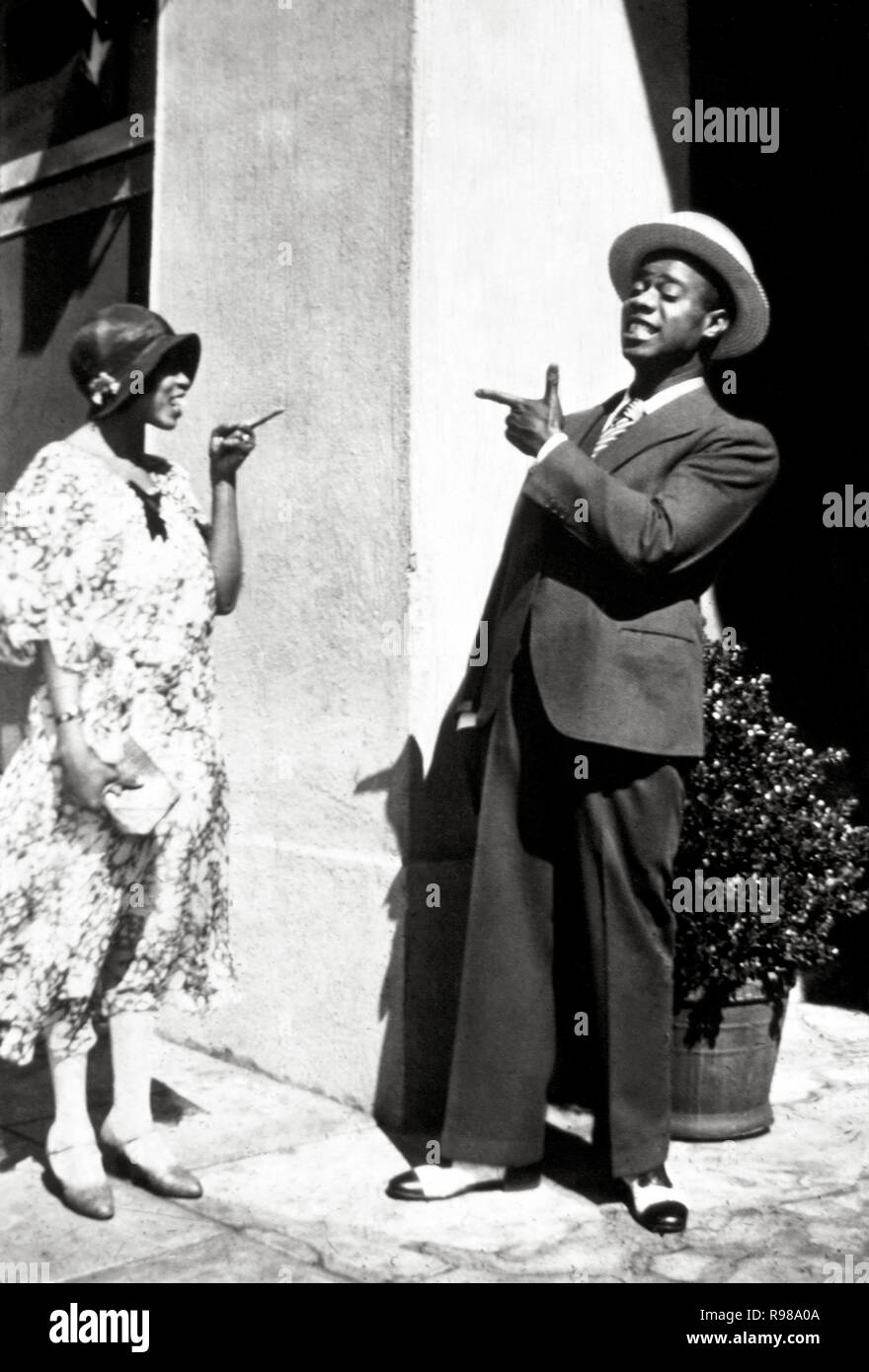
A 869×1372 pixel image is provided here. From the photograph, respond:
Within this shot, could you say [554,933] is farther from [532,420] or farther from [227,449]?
[227,449]

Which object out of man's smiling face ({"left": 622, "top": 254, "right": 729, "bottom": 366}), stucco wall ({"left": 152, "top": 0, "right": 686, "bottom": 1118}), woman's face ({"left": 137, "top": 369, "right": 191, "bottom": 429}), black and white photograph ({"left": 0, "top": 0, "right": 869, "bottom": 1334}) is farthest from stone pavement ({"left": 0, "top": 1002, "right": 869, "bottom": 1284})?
man's smiling face ({"left": 622, "top": 254, "right": 729, "bottom": 366})

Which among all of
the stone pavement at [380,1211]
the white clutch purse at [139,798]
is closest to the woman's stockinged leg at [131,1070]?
the stone pavement at [380,1211]

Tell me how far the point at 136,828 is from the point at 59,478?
846mm

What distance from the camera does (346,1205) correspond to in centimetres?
394

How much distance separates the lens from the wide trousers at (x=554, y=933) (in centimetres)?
390

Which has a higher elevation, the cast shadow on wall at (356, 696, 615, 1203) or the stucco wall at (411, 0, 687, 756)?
the stucco wall at (411, 0, 687, 756)

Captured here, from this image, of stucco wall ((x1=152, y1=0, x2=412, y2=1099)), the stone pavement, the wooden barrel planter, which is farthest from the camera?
stucco wall ((x1=152, y1=0, x2=412, y2=1099))

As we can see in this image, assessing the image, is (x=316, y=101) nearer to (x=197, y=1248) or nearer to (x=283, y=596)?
(x=283, y=596)

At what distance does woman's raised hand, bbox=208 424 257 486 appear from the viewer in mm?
4086

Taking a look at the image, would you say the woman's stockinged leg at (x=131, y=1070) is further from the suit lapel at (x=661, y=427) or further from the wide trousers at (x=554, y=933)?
the suit lapel at (x=661, y=427)

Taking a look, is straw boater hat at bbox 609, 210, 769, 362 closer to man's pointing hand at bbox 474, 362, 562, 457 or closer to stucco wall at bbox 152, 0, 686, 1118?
man's pointing hand at bbox 474, 362, 562, 457

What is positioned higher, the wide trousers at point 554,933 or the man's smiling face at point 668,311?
the man's smiling face at point 668,311

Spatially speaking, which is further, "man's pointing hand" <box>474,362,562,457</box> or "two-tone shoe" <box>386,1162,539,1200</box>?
"two-tone shoe" <box>386,1162,539,1200</box>

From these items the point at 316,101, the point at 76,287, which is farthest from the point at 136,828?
the point at 76,287
